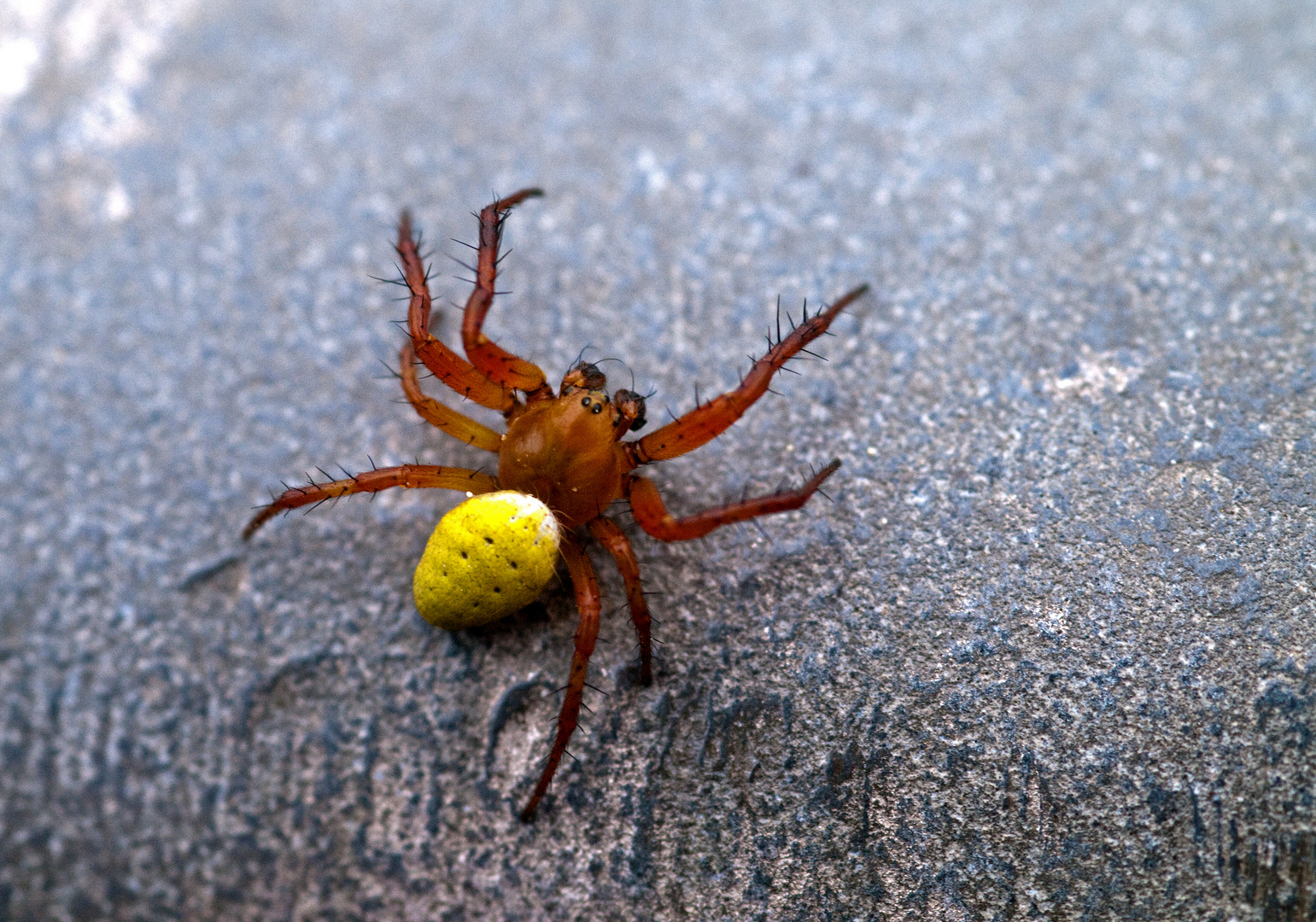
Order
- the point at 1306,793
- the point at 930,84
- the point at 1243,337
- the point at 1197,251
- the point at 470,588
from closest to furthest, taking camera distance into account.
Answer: the point at 1306,793 → the point at 470,588 → the point at 1243,337 → the point at 1197,251 → the point at 930,84

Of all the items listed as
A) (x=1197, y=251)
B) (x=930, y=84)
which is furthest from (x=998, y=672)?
(x=930, y=84)

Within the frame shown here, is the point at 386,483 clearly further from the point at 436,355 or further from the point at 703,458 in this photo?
the point at 703,458

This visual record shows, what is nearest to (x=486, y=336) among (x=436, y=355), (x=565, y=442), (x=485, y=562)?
(x=436, y=355)

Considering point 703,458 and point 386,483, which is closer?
point 386,483

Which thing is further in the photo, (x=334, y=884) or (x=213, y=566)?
(x=213, y=566)

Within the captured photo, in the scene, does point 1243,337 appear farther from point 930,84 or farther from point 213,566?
point 213,566

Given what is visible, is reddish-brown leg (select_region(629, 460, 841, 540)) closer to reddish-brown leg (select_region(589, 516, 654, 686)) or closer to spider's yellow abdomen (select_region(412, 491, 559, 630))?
reddish-brown leg (select_region(589, 516, 654, 686))
